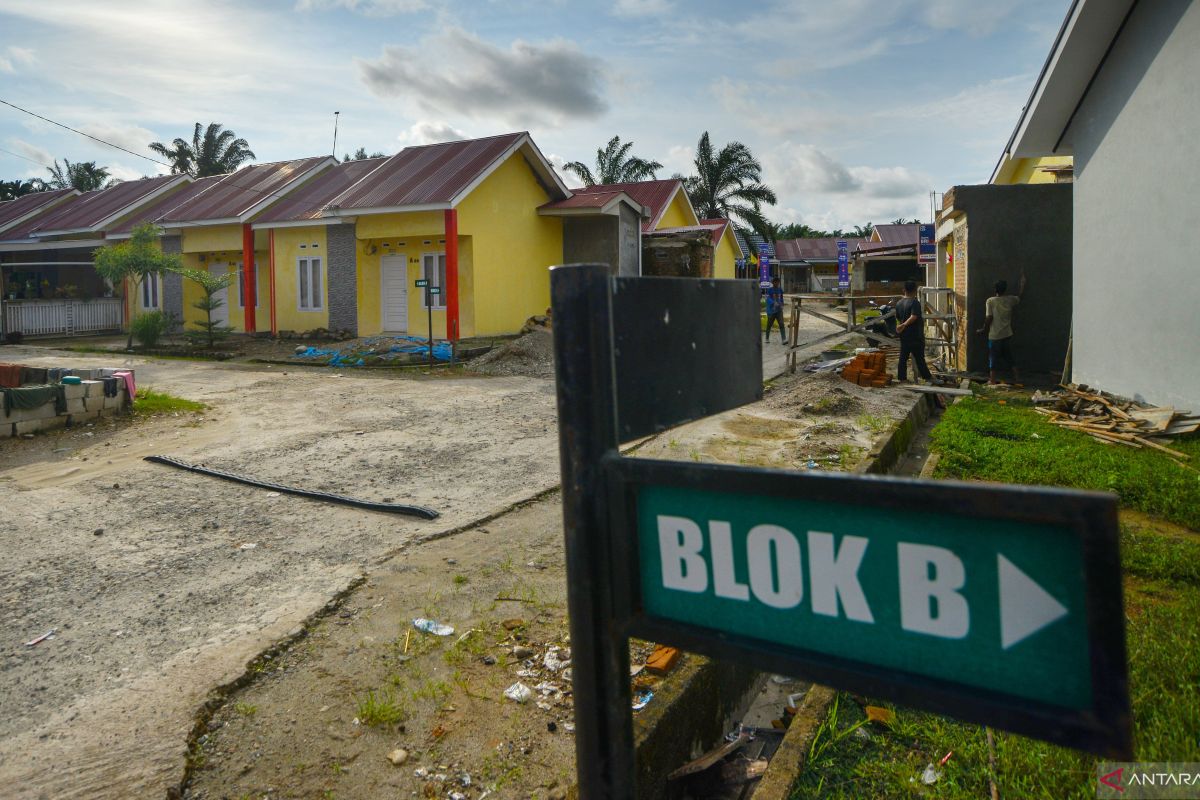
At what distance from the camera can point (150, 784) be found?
2.81 meters

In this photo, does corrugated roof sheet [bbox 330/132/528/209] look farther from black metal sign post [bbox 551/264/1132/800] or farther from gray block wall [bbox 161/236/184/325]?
black metal sign post [bbox 551/264/1132/800]

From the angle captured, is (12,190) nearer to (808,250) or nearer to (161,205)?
(161,205)

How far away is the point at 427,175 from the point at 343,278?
366 cm

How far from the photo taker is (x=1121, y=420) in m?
8.39

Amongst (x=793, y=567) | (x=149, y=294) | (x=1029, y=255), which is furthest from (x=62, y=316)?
(x=793, y=567)

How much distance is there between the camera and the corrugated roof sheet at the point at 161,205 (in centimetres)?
2619

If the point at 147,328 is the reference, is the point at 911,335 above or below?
below

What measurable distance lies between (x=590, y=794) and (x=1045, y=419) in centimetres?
922

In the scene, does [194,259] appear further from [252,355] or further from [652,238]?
[652,238]

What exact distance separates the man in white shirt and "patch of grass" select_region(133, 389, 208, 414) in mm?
11465

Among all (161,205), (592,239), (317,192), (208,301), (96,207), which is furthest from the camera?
(96,207)

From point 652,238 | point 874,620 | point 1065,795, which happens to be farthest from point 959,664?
point 652,238

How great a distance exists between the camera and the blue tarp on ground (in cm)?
1727

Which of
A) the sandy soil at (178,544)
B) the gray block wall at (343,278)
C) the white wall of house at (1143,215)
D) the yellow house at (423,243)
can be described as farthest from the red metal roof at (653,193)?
the sandy soil at (178,544)
